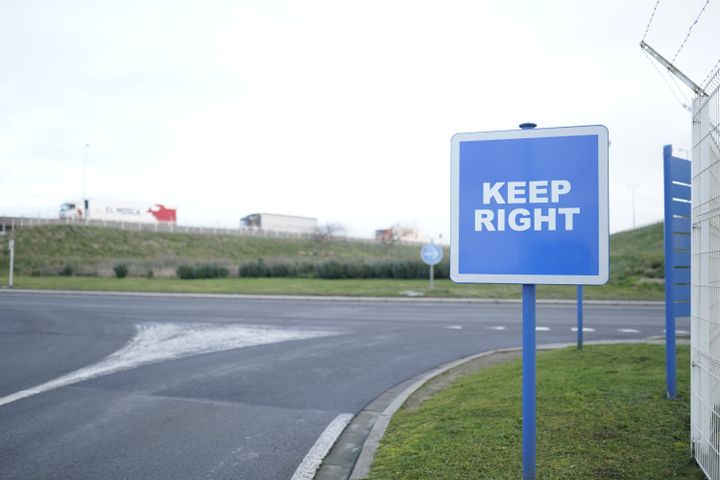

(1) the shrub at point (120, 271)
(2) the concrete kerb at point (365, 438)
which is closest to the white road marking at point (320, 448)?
(2) the concrete kerb at point (365, 438)

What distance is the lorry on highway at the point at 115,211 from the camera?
6762cm

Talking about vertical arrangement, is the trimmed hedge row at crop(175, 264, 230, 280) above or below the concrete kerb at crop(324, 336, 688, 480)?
above

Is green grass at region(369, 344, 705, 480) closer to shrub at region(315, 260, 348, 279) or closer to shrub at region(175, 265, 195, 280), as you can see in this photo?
shrub at region(315, 260, 348, 279)

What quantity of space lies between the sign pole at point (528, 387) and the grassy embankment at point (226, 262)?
21119 mm

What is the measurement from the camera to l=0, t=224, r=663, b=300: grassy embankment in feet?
88.5

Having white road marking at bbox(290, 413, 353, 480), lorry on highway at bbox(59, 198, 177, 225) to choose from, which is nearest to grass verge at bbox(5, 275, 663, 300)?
white road marking at bbox(290, 413, 353, 480)

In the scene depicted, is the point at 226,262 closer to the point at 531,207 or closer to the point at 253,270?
the point at 253,270

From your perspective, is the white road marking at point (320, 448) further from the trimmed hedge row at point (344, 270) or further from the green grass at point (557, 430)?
the trimmed hedge row at point (344, 270)

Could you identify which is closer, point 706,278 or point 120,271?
point 706,278

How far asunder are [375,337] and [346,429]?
6.88m

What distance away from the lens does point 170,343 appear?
12.2 m

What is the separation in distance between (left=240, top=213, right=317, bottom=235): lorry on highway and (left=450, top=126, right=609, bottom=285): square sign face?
259 feet

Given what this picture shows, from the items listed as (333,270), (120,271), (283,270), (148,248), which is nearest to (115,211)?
(148,248)

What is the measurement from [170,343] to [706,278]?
33.9 feet
